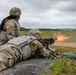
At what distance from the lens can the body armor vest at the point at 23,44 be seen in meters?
12.1

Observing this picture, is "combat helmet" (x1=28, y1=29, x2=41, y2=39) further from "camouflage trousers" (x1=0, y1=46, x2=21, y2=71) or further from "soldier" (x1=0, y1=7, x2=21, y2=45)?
"camouflage trousers" (x1=0, y1=46, x2=21, y2=71)

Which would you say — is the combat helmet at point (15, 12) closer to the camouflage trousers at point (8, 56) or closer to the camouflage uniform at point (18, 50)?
the camouflage uniform at point (18, 50)

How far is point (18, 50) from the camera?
11.9m

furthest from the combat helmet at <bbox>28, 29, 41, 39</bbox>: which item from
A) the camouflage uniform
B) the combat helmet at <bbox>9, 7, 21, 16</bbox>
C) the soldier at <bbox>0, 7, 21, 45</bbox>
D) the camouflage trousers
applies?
the camouflage trousers

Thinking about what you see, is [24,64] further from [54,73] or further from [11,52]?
[54,73]

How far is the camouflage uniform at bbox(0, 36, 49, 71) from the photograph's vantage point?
1117 cm

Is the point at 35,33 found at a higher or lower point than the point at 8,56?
higher

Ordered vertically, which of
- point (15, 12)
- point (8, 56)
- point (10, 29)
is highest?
point (15, 12)

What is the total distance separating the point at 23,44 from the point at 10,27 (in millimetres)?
1820

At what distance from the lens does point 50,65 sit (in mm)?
11812

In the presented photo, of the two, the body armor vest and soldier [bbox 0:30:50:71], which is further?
the body armor vest

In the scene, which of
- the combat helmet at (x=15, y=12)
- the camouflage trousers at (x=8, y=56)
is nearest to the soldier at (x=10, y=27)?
the combat helmet at (x=15, y=12)

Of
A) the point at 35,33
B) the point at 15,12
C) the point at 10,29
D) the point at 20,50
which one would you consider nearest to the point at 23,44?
the point at 20,50

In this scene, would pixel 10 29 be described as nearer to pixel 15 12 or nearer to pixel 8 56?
pixel 15 12
